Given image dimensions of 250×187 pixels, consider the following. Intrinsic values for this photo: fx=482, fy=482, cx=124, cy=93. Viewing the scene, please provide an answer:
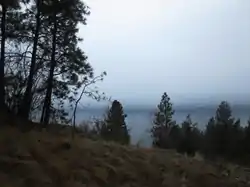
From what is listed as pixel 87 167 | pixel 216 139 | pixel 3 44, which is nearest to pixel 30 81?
pixel 3 44

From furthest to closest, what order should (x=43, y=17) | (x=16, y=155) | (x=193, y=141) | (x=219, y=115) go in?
(x=219, y=115) → (x=193, y=141) → (x=43, y=17) → (x=16, y=155)

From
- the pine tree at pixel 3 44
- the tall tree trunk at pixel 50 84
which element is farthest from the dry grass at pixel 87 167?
the tall tree trunk at pixel 50 84

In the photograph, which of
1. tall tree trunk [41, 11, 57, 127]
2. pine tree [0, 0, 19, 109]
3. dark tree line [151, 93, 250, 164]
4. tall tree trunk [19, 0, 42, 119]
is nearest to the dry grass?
pine tree [0, 0, 19, 109]

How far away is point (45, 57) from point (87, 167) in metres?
12.5

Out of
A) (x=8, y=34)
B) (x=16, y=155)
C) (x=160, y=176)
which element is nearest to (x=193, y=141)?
(x=8, y=34)

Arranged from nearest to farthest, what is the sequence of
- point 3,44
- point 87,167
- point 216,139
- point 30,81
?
point 87,167, point 3,44, point 30,81, point 216,139

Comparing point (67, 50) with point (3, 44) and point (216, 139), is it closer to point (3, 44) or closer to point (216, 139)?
point (3, 44)

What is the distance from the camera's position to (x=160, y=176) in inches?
460

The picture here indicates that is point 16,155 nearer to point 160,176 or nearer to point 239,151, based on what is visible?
point 160,176

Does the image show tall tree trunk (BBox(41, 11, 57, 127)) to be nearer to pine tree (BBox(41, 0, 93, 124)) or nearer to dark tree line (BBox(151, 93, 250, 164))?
pine tree (BBox(41, 0, 93, 124))

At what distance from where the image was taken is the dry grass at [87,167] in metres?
8.77

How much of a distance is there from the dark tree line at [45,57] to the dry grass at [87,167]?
5949mm

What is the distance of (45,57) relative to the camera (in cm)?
2203

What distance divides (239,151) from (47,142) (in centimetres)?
4630
